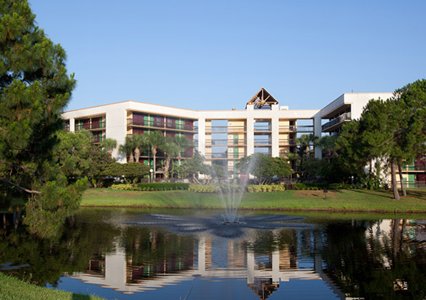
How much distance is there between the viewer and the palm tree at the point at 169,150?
6625 centimetres

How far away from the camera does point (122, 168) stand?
57.5 metres

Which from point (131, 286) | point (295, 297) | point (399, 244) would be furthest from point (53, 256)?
point (399, 244)

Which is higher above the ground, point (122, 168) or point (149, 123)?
point (149, 123)

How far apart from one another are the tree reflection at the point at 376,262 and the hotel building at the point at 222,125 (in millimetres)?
47896

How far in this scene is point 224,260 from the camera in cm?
1670

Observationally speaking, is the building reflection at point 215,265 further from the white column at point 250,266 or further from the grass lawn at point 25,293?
the grass lawn at point 25,293

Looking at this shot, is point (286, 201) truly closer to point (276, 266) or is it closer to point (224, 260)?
point (224, 260)

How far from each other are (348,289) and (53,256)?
10.5 metres

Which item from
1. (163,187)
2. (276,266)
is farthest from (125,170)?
(276,266)

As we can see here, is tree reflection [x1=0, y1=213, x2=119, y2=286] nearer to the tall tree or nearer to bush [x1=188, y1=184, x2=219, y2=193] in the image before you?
bush [x1=188, y1=184, x2=219, y2=193]

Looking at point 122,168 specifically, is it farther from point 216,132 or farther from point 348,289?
point 348,289

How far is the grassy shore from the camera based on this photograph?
1427 inches

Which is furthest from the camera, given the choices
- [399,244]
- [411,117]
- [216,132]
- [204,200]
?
[216,132]

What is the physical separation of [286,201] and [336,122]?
2775 cm
